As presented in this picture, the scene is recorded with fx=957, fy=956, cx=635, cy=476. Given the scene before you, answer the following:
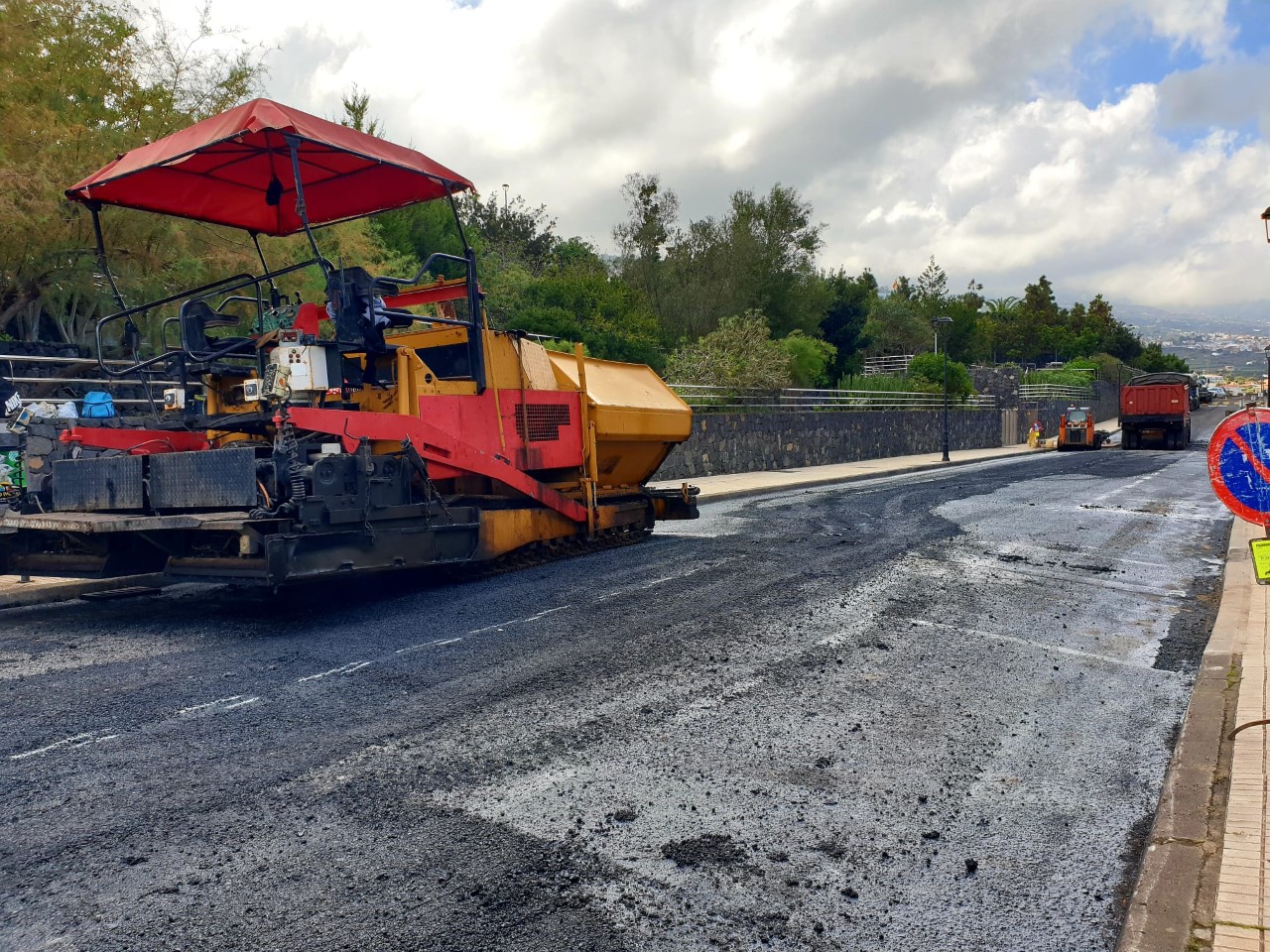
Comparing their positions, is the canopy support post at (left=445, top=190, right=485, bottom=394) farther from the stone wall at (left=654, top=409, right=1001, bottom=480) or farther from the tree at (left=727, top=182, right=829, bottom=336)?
the tree at (left=727, top=182, right=829, bottom=336)

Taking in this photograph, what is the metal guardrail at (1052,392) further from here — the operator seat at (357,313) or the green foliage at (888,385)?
the operator seat at (357,313)

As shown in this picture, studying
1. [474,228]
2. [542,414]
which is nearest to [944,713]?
[542,414]

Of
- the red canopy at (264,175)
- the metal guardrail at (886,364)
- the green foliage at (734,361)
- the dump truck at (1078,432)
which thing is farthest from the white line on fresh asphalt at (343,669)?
the metal guardrail at (886,364)

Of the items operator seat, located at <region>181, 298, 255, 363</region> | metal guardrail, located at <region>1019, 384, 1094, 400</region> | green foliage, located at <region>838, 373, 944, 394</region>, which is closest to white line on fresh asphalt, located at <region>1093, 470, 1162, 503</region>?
operator seat, located at <region>181, 298, 255, 363</region>

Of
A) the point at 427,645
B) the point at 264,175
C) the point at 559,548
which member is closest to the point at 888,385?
the point at 559,548

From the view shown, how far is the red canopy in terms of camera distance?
6832 millimetres

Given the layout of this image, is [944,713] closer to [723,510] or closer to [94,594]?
[94,594]

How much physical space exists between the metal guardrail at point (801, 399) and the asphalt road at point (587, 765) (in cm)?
1584

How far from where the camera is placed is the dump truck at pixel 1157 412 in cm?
3668

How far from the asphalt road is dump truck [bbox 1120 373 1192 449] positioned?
3326 centimetres

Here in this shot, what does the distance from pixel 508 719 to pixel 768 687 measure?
1.47 m

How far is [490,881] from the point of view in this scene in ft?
10.1

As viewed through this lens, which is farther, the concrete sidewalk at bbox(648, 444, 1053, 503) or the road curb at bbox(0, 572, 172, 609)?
the concrete sidewalk at bbox(648, 444, 1053, 503)

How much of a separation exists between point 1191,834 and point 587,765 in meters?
2.28
